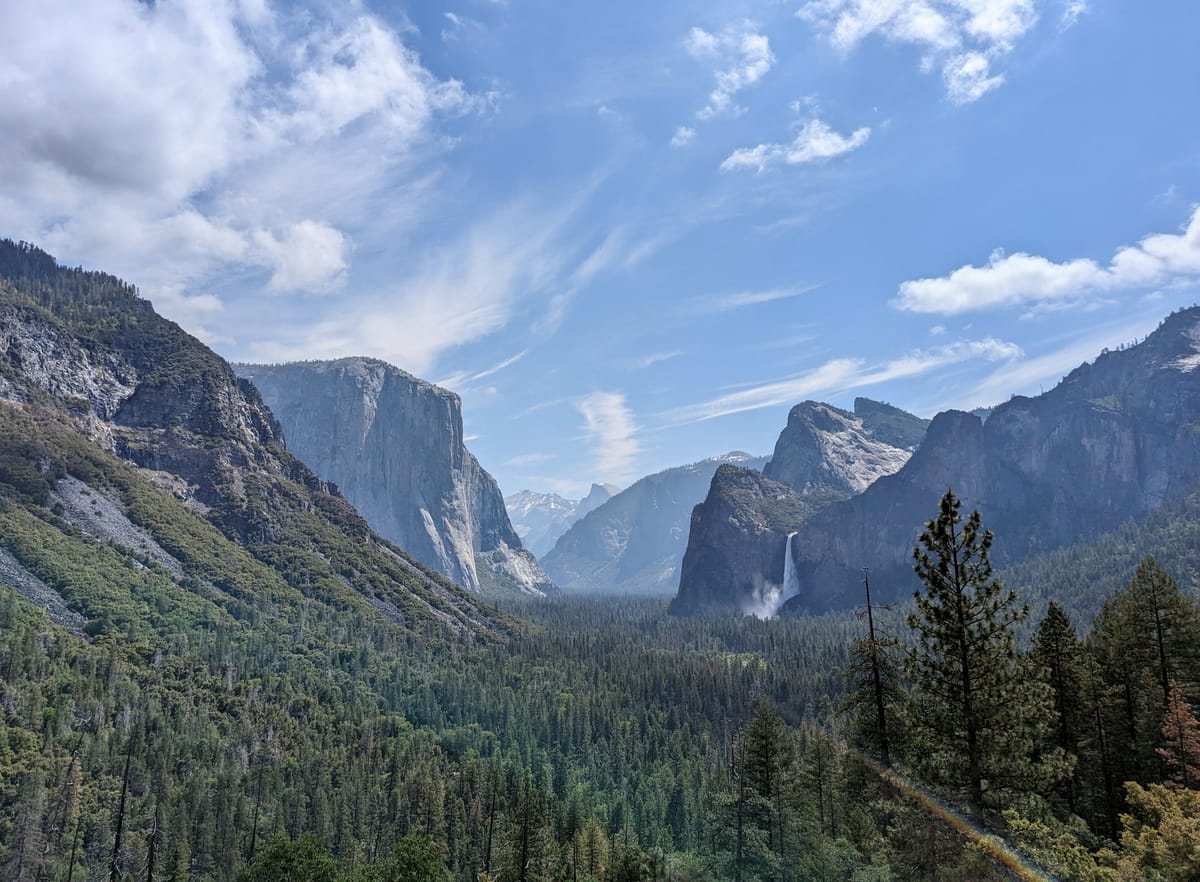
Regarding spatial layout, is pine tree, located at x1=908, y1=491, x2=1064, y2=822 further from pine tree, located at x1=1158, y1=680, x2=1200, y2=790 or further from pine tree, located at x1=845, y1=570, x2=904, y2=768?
pine tree, located at x1=1158, y1=680, x2=1200, y2=790

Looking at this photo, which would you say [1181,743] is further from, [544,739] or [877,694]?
[544,739]

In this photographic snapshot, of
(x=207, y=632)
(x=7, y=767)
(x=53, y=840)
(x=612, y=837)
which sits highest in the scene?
(x=207, y=632)

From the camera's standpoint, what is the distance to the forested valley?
90.5 feet

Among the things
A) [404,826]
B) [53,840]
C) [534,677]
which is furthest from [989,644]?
[534,677]

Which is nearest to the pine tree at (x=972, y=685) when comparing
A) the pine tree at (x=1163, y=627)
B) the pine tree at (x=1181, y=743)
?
the pine tree at (x=1181, y=743)

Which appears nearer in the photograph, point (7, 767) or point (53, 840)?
point (53, 840)

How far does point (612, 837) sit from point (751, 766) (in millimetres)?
40327

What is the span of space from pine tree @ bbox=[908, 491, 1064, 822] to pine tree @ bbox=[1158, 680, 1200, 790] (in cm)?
1000

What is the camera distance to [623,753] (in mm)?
116812

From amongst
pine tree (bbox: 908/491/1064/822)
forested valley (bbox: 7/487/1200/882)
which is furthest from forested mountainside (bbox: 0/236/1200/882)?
forested valley (bbox: 7/487/1200/882)

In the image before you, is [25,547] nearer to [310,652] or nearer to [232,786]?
[310,652]

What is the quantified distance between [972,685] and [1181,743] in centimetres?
1416

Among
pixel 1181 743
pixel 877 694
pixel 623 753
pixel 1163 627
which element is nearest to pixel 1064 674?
pixel 1163 627

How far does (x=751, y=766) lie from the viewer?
1971 inches
